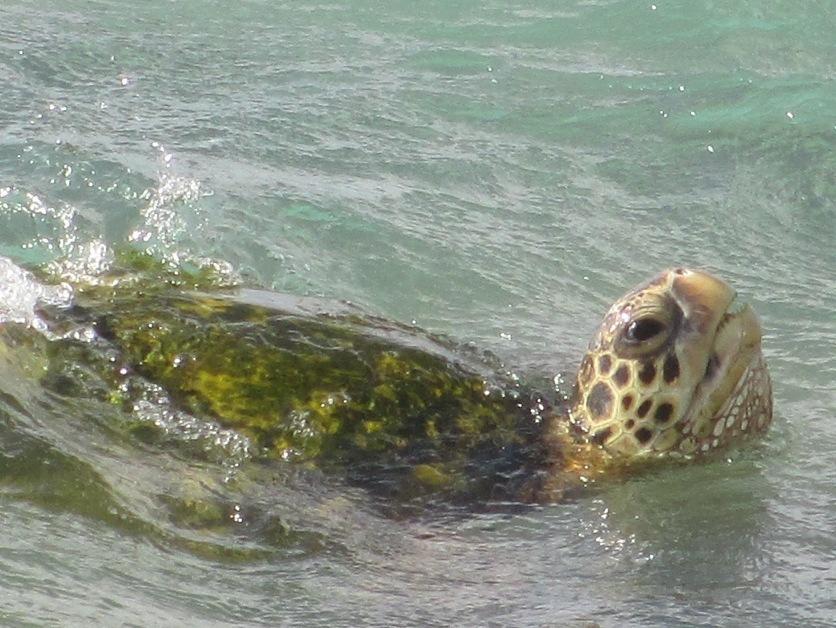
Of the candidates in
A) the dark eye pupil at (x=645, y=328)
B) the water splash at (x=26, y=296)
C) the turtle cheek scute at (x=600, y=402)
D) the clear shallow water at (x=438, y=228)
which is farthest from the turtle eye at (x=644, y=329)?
the water splash at (x=26, y=296)

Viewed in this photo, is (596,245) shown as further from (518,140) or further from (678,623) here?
(678,623)

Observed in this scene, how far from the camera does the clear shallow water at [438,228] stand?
361 cm

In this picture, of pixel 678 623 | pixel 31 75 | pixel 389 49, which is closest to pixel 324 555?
pixel 678 623

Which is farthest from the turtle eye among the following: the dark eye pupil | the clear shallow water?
the clear shallow water

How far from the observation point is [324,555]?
3777 mm

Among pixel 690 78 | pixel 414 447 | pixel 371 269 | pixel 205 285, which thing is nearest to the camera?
pixel 414 447

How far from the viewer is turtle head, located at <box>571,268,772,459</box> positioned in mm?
4445

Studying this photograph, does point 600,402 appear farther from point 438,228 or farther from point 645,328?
point 438,228

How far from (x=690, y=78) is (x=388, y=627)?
5.96m

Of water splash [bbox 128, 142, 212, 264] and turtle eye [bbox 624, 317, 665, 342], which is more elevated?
water splash [bbox 128, 142, 212, 264]

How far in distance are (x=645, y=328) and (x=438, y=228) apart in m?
2.20

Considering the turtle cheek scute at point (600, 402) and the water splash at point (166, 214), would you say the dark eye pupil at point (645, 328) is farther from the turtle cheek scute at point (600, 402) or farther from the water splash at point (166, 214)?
the water splash at point (166, 214)

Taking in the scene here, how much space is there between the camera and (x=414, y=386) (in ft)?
14.5

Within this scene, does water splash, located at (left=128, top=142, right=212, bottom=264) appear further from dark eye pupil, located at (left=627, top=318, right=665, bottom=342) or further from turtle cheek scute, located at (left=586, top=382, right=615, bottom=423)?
dark eye pupil, located at (left=627, top=318, right=665, bottom=342)
